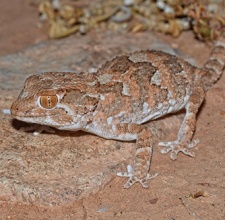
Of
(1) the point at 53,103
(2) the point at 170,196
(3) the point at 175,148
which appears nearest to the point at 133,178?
(2) the point at 170,196

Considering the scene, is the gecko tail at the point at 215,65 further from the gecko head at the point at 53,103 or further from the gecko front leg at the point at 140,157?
the gecko head at the point at 53,103

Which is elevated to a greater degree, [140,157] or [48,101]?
[48,101]

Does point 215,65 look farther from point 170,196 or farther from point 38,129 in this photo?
point 38,129

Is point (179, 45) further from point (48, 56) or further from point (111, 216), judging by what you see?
point (111, 216)

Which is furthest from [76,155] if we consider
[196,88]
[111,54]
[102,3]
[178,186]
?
[102,3]

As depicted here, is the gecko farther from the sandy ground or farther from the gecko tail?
the gecko tail

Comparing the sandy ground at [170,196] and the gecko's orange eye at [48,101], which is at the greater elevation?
the gecko's orange eye at [48,101]

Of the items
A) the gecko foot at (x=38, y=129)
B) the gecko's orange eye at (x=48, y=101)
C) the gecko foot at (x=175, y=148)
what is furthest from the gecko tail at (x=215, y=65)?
the gecko's orange eye at (x=48, y=101)
